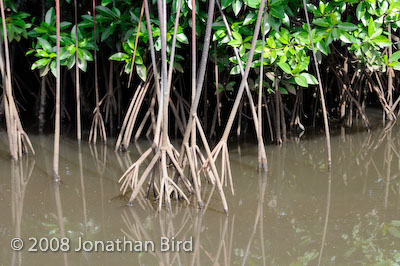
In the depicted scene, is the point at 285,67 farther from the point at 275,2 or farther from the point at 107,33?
the point at 107,33

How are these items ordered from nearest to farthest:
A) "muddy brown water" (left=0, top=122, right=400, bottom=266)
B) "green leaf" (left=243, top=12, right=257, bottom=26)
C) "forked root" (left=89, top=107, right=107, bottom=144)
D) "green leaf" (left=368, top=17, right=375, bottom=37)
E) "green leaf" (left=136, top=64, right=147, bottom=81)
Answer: "muddy brown water" (left=0, top=122, right=400, bottom=266)
"green leaf" (left=243, top=12, right=257, bottom=26)
"green leaf" (left=368, top=17, right=375, bottom=37)
"green leaf" (left=136, top=64, right=147, bottom=81)
"forked root" (left=89, top=107, right=107, bottom=144)

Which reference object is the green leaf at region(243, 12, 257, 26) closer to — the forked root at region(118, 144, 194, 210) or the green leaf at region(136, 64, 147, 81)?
the green leaf at region(136, 64, 147, 81)

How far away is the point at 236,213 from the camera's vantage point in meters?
Answer: 3.96

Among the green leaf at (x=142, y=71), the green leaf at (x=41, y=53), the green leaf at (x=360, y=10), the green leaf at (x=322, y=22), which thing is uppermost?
the green leaf at (x=360, y=10)

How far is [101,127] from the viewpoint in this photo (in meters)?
5.66

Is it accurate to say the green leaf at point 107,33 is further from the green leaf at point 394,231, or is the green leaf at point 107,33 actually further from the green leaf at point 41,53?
the green leaf at point 394,231

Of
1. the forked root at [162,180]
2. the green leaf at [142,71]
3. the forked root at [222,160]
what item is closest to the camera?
the forked root at [162,180]

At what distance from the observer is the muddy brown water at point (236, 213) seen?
340cm

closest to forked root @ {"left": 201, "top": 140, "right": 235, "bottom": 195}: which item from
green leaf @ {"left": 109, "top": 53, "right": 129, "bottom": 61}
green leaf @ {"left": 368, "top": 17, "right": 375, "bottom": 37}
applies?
green leaf @ {"left": 109, "top": 53, "right": 129, "bottom": 61}

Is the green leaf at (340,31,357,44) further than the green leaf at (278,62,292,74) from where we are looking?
Yes

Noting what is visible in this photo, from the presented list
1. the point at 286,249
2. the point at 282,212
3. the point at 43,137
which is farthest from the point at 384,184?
the point at 43,137

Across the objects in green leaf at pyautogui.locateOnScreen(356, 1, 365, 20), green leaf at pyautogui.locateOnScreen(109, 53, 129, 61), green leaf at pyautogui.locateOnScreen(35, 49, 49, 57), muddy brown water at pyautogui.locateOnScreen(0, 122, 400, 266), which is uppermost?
green leaf at pyautogui.locateOnScreen(356, 1, 365, 20)

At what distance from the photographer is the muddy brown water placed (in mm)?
3400

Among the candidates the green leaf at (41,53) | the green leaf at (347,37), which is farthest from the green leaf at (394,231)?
the green leaf at (41,53)
